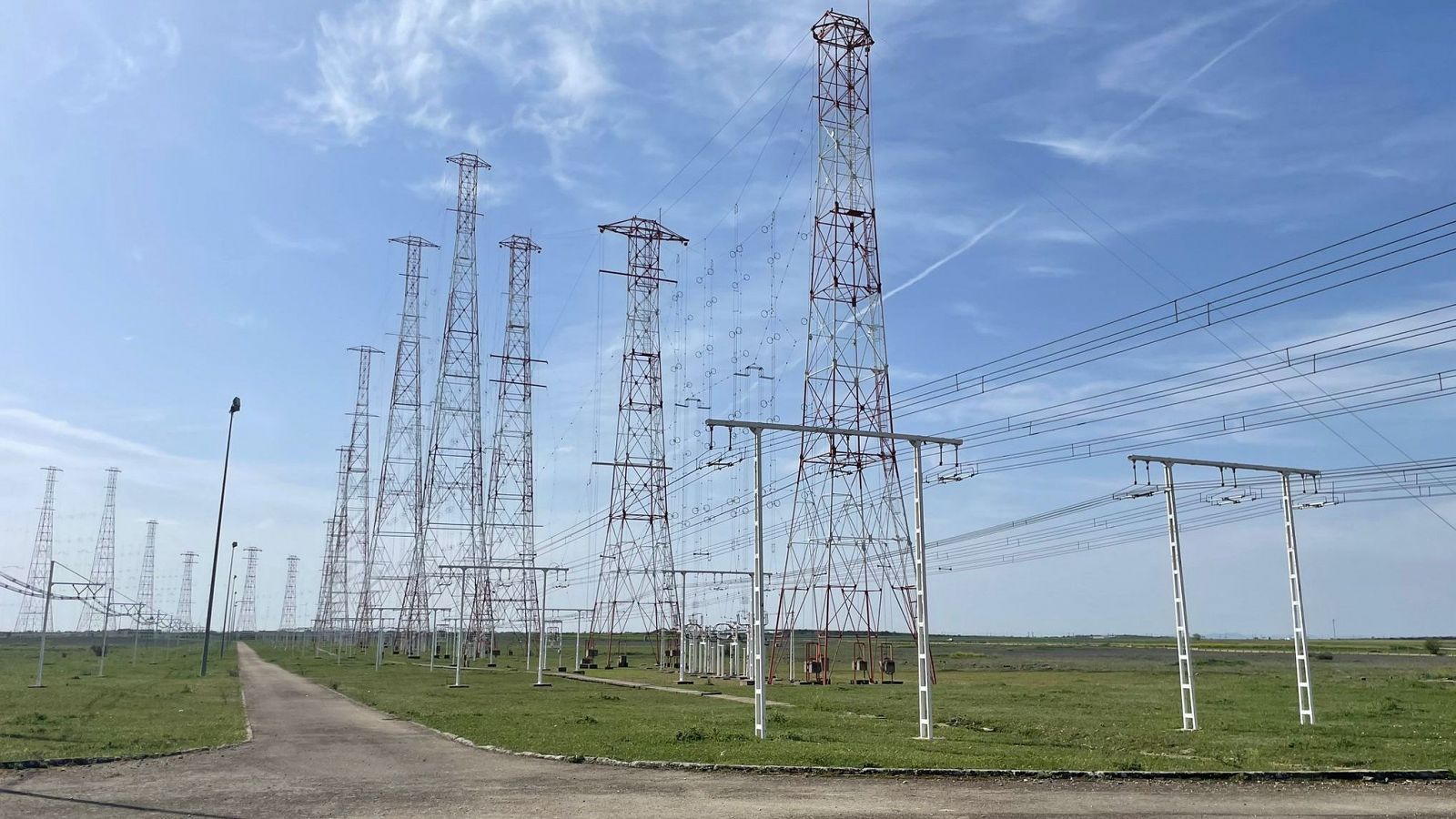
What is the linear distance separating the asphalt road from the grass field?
1.96 metres

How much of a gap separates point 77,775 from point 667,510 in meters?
49.7

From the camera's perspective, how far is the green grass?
24703 mm

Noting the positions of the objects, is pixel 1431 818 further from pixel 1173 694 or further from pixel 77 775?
pixel 1173 694

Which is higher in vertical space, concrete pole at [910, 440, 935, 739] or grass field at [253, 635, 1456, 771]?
concrete pole at [910, 440, 935, 739]

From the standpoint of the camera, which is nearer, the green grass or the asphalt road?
the asphalt road

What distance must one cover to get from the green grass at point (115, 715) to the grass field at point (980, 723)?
5961 mm

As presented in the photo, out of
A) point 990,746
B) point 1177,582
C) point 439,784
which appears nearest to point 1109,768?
point 990,746

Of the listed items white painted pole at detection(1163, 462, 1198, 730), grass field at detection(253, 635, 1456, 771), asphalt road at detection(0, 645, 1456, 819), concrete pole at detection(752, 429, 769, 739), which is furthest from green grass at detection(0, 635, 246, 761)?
white painted pole at detection(1163, 462, 1198, 730)

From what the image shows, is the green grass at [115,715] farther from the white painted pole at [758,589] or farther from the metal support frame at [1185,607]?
the metal support frame at [1185,607]

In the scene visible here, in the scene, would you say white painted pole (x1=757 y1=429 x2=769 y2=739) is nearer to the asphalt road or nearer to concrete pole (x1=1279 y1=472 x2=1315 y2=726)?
the asphalt road

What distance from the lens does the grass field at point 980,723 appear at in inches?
878

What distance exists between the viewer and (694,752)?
22.8 m

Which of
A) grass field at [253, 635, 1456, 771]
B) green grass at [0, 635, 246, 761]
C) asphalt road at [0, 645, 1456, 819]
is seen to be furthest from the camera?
green grass at [0, 635, 246, 761]

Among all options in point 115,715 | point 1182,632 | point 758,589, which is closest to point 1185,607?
point 1182,632
